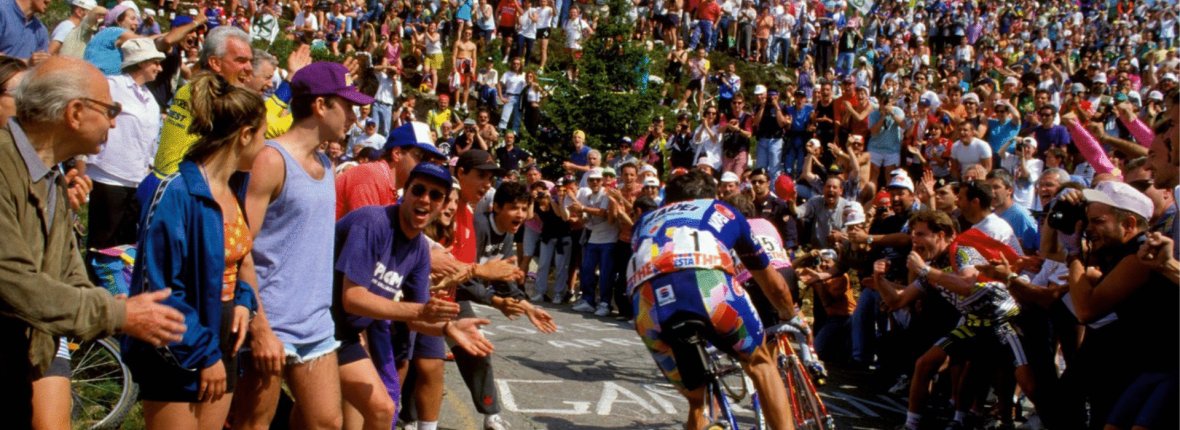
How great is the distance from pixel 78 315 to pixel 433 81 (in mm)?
18488

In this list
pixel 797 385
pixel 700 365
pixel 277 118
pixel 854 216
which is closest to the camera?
pixel 700 365

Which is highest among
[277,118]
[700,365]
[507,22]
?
[507,22]

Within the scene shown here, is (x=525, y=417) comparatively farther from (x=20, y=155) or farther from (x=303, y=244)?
(x=20, y=155)

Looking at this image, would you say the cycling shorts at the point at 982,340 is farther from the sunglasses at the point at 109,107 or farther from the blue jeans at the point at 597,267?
the sunglasses at the point at 109,107

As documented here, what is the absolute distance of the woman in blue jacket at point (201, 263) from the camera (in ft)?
11.2

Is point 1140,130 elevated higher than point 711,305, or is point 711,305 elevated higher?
point 1140,130

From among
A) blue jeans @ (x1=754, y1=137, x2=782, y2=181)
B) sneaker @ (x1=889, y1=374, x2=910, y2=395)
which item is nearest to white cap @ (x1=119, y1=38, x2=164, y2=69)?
sneaker @ (x1=889, y1=374, x2=910, y2=395)

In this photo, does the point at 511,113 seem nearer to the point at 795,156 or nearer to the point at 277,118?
the point at 795,156

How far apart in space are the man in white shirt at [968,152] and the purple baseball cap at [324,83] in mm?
10284

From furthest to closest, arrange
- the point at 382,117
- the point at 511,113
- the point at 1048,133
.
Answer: the point at 511,113, the point at 382,117, the point at 1048,133

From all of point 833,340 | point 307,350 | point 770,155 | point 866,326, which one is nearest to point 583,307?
point 833,340

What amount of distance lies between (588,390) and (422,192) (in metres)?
3.61

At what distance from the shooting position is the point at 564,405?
7535mm

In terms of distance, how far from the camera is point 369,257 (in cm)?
475
